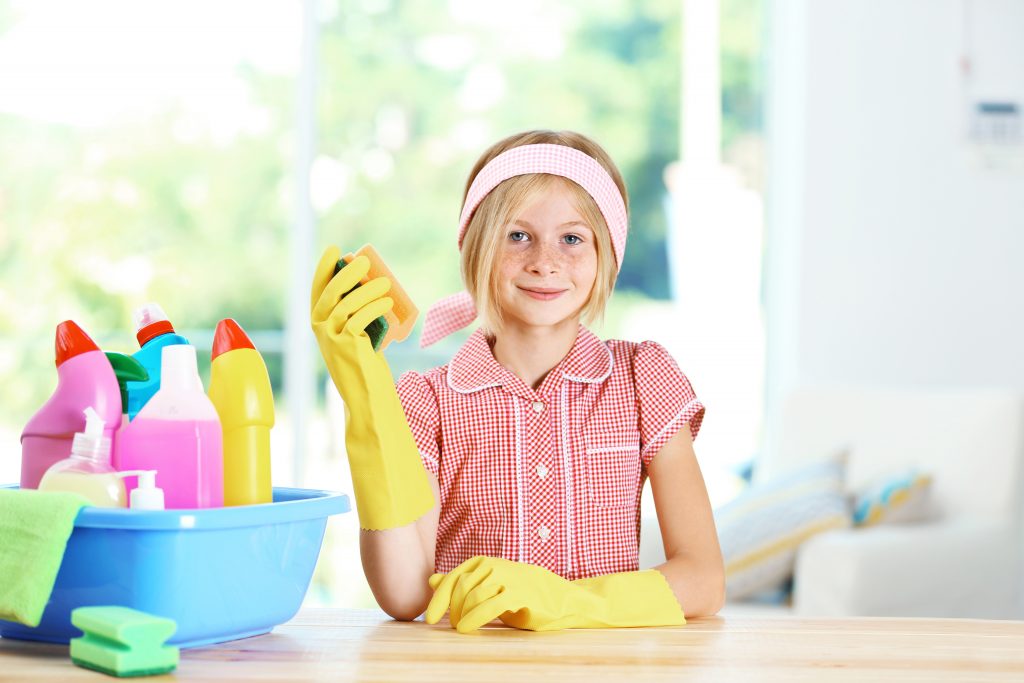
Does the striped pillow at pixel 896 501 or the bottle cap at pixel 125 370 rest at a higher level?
the bottle cap at pixel 125 370

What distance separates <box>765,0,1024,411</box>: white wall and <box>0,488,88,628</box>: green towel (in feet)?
9.51

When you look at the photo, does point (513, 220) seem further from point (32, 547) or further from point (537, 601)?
point (32, 547)

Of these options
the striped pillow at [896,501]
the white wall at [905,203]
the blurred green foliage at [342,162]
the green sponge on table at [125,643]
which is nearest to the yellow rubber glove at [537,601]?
the green sponge on table at [125,643]

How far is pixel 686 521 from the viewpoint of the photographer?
4.23 ft

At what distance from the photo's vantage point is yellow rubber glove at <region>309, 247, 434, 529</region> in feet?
3.34

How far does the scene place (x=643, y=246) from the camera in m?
3.80

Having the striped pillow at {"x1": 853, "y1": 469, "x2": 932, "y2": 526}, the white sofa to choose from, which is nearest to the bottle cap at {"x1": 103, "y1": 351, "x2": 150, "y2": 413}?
the white sofa

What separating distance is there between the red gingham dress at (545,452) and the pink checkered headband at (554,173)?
96mm

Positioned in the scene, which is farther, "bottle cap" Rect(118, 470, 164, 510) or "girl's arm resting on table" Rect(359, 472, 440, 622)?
"girl's arm resting on table" Rect(359, 472, 440, 622)

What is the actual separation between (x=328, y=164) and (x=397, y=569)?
9.08 ft

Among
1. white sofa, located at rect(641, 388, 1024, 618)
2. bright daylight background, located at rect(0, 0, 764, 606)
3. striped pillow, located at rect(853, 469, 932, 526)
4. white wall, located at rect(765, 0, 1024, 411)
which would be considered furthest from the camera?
bright daylight background, located at rect(0, 0, 764, 606)

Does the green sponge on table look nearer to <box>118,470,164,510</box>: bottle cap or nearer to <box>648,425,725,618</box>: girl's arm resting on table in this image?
<box>118,470,164,510</box>: bottle cap

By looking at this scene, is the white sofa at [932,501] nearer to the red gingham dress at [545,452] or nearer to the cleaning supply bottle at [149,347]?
the red gingham dress at [545,452]

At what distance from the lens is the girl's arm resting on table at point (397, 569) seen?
1127 millimetres
